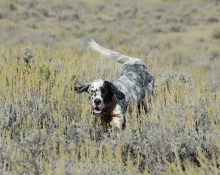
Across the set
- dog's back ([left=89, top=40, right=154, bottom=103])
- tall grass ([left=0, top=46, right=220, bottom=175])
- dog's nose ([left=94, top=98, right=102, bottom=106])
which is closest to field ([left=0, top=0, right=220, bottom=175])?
tall grass ([left=0, top=46, right=220, bottom=175])

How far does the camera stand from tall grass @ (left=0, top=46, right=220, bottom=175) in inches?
131

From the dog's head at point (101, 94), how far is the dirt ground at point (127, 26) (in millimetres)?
7085

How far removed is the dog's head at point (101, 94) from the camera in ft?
15.8

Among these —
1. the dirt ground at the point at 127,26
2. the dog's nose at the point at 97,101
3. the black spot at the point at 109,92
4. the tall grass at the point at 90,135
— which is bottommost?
the tall grass at the point at 90,135

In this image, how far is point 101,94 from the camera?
4.92m

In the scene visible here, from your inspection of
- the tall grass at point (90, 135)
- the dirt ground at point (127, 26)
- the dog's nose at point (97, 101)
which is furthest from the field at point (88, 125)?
the dirt ground at point (127, 26)

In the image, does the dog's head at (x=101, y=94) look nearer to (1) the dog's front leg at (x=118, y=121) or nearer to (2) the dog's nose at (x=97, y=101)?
(2) the dog's nose at (x=97, y=101)

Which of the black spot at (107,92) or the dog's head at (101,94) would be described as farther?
the black spot at (107,92)

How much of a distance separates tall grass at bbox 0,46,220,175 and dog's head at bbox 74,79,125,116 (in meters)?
0.13

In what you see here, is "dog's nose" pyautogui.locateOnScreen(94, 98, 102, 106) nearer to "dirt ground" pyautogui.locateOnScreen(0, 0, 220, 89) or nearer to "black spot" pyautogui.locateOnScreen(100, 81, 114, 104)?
"black spot" pyautogui.locateOnScreen(100, 81, 114, 104)

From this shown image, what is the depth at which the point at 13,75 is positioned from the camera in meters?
5.57

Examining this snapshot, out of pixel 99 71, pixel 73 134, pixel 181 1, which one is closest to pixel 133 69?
pixel 99 71

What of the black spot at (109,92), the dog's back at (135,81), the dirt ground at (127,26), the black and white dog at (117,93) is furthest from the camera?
the dirt ground at (127,26)

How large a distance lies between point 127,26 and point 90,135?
18518 mm
